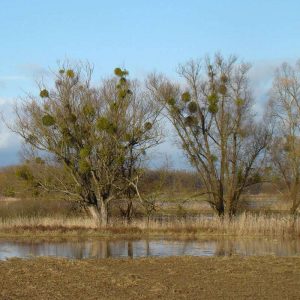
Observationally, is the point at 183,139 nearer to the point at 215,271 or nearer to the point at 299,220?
the point at 299,220

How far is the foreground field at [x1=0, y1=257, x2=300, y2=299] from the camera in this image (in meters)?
12.0

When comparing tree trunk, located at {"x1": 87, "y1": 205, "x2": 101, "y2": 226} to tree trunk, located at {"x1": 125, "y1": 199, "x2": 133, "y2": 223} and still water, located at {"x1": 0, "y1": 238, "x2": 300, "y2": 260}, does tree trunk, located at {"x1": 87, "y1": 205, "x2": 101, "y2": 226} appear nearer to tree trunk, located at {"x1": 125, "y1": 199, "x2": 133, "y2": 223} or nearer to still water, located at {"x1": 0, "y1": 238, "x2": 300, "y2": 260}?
tree trunk, located at {"x1": 125, "y1": 199, "x2": 133, "y2": 223}

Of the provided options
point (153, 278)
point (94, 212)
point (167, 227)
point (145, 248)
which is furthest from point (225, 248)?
point (94, 212)

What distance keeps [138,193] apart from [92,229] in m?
3.94

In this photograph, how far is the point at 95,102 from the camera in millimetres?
33406

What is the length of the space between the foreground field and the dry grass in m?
9.84

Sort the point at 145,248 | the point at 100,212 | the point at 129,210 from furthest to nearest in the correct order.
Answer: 1. the point at 129,210
2. the point at 100,212
3. the point at 145,248

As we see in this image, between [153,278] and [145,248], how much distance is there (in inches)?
367

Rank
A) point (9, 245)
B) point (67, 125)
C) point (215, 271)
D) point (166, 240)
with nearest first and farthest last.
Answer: point (215, 271) < point (9, 245) < point (166, 240) < point (67, 125)

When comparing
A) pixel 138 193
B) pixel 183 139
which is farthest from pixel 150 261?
pixel 183 139

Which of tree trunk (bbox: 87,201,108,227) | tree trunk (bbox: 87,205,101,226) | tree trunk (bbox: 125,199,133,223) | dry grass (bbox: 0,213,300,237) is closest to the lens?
dry grass (bbox: 0,213,300,237)

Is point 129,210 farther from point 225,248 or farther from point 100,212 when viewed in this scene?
point 225,248

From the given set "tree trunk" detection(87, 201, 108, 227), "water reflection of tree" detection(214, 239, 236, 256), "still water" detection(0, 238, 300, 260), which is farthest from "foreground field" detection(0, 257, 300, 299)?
"tree trunk" detection(87, 201, 108, 227)

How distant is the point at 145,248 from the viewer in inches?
938
